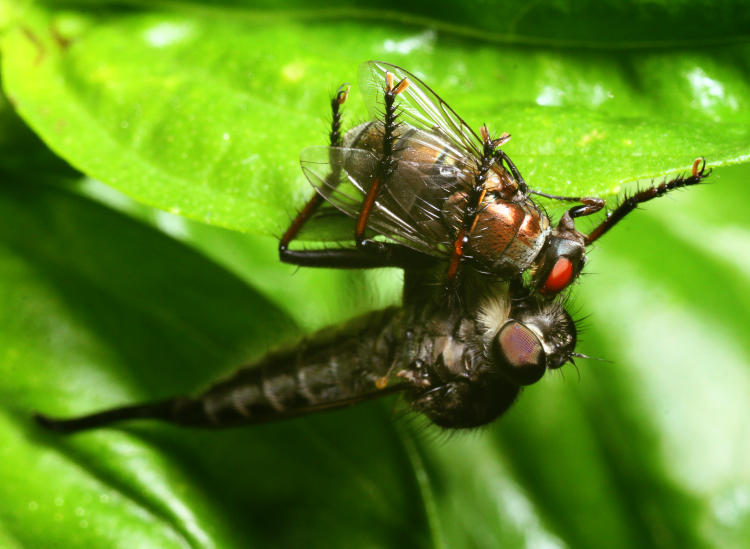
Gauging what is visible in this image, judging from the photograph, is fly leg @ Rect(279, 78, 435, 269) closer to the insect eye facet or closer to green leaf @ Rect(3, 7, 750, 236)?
green leaf @ Rect(3, 7, 750, 236)

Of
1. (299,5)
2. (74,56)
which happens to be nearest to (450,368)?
(299,5)

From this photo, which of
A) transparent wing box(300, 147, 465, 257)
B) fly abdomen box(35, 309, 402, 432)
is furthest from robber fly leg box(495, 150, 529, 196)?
fly abdomen box(35, 309, 402, 432)

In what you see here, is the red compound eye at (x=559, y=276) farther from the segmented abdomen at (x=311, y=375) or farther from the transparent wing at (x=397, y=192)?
the segmented abdomen at (x=311, y=375)

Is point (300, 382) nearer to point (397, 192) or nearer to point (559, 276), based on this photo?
point (397, 192)

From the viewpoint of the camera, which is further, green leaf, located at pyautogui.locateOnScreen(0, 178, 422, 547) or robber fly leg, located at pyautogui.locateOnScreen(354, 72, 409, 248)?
green leaf, located at pyautogui.locateOnScreen(0, 178, 422, 547)

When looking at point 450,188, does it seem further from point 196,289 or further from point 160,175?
point 196,289

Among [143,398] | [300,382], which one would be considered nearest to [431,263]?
[300,382]
